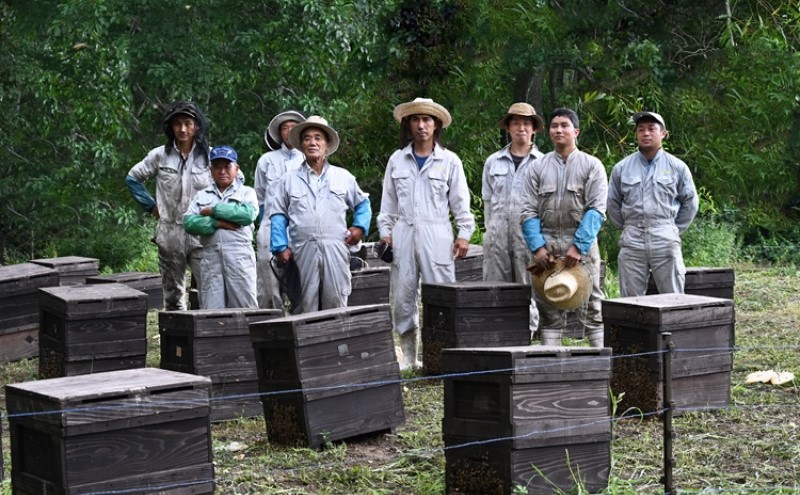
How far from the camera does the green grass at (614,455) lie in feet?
19.5

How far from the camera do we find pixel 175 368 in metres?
7.54

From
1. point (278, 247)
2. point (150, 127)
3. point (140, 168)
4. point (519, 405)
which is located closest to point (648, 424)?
point (519, 405)

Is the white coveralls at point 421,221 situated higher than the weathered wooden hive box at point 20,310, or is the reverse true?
the white coveralls at point 421,221

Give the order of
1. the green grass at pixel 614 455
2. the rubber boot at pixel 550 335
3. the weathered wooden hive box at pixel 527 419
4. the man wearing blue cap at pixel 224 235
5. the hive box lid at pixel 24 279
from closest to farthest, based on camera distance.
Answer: the weathered wooden hive box at pixel 527 419 → the green grass at pixel 614 455 → the rubber boot at pixel 550 335 → the man wearing blue cap at pixel 224 235 → the hive box lid at pixel 24 279

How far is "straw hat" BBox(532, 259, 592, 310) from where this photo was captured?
314 inches

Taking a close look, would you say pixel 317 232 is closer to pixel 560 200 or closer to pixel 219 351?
pixel 219 351

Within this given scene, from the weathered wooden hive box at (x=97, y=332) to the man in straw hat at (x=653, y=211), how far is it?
343cm

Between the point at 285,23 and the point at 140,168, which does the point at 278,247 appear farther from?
the point at 285,23

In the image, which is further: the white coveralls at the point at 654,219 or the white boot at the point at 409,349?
the white boot at the point at 409,349

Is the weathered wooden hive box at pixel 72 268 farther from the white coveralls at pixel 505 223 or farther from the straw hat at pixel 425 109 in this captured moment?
the straw hat at pixel 425 109

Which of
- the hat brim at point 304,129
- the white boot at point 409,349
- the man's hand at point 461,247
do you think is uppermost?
the hat brim at point 304,129

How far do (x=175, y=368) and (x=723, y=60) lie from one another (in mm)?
12528

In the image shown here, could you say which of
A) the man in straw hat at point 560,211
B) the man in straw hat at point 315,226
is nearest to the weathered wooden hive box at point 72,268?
the man in straw hat at point 315,226

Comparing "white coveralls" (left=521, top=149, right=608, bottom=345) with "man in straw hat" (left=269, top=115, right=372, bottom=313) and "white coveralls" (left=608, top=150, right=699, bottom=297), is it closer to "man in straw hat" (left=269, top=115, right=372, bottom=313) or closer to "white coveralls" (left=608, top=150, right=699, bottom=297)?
"white coveralls" (left=608, top=150, right=699, bottom=297)
